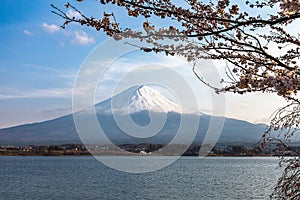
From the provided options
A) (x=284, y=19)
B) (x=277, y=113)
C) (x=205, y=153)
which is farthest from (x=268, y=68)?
Answer: (x=205, y=153)

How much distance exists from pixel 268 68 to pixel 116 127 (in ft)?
530

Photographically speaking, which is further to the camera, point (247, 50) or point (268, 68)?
point (268, 68)

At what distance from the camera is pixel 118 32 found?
7.96 feet

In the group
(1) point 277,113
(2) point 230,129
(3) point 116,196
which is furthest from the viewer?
(2) point 230,129

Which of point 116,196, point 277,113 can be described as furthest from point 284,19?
point 116,196

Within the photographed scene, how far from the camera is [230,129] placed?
15962cm

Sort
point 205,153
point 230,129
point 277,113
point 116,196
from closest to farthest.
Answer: point 277,113 → point 116,196 → point 205,153 → point 230,129

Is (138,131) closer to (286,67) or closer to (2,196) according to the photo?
(2,196)

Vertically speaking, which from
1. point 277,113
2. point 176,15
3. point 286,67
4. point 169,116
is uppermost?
point 169,116

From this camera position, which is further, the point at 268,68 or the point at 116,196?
the point at 116,196

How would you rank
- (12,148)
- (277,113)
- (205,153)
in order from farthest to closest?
(12,148), (205,153), (277,113)

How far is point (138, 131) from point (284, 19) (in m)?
158

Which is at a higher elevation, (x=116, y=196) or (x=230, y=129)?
(x=230, y=129)

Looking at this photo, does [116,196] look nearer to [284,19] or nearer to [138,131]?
[284,19]
